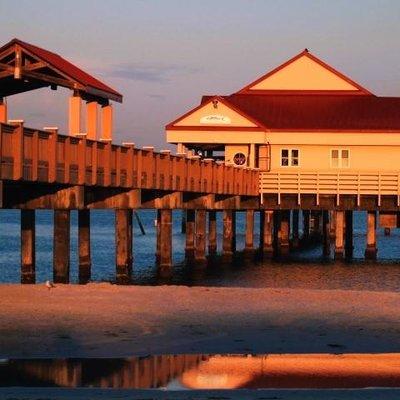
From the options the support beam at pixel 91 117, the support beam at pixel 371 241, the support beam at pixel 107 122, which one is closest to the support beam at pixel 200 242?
the support beam at pixel 371 241

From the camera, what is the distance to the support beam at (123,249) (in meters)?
37.1

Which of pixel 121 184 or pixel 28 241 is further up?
pixel 121 184

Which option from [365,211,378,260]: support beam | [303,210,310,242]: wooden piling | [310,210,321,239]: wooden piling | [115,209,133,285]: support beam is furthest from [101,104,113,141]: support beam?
[310,210,321,239]: wooden piling

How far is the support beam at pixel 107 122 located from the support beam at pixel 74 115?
11.6 feet

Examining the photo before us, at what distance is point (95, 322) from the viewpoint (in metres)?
16.9

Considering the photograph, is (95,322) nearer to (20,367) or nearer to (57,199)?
(20,367)

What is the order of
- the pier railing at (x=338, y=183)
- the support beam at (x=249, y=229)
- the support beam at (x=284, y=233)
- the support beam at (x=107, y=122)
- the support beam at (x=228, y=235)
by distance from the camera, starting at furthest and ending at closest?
1. the support beam at (x=284, y=233)
2. the support beam at (x=249, y=229)
3. the support beam at (x=228, y=235)
4. the pier railing at (x=338, y=183)
5. the support beam at (x=107, y=122)

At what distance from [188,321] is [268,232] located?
3656cm

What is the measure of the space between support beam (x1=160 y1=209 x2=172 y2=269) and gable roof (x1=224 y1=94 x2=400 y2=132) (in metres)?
12.7

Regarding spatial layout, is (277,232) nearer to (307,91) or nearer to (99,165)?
(307,91)

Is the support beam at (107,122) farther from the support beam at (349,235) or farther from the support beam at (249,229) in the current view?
the support beam at (249,229)

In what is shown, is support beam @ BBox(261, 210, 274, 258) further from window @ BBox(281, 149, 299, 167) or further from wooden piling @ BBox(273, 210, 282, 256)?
window @ BBox(281, 149, 299, 167)

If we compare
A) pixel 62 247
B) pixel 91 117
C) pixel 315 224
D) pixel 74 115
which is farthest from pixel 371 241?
pixel 315 224

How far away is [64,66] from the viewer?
3152 centimetres
